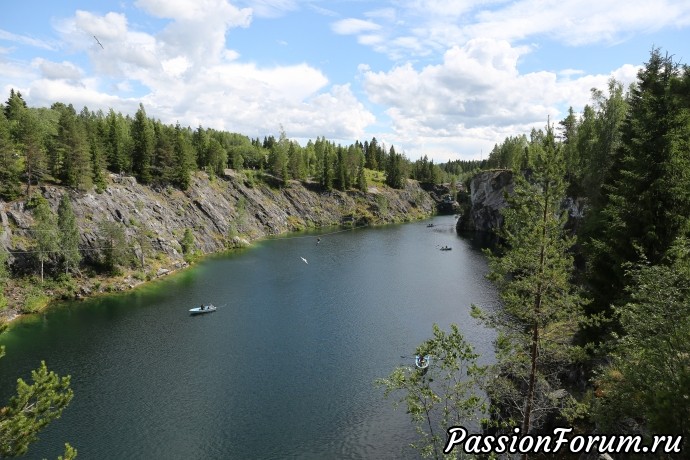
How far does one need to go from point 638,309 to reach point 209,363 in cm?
4448

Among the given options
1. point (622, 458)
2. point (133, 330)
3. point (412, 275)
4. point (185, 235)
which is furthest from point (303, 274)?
point (622, 458)

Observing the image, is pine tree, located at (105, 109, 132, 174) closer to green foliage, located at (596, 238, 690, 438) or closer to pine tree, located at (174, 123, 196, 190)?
pine tree, located at (174, 123, 196, 190)

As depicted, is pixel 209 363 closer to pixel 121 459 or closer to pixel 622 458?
pixel 121 459

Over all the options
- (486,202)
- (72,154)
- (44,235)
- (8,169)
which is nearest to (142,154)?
(72,154)

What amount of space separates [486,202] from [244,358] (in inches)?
4772

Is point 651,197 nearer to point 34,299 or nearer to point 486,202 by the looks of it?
point 34,299

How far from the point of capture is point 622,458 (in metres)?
19.0

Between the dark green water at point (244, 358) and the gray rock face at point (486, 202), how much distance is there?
5541 centimetres

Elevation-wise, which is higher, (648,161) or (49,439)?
(648,161)

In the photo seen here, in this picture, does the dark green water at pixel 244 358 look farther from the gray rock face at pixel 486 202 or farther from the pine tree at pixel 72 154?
the gray rock face at pixel 486 202

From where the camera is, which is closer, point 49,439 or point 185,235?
point 49,439

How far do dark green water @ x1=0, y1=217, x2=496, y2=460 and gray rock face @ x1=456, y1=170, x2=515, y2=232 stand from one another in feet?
182

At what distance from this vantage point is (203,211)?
122562mm

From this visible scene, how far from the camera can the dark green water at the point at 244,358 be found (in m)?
36.9
